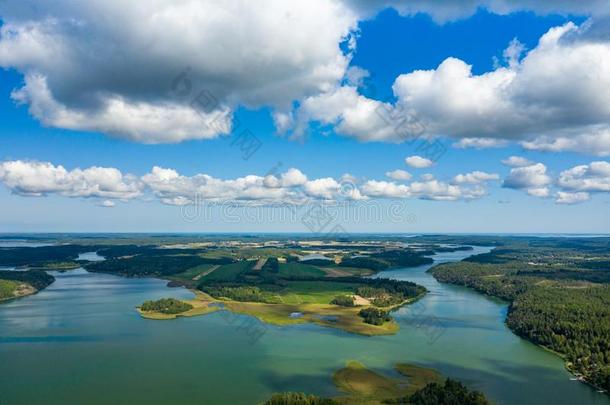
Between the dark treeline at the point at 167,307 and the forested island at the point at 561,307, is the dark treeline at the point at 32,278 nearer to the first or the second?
the dark treeline at the point at 167,307

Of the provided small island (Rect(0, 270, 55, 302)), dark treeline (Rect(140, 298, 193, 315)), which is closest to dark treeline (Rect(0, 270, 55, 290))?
small island (Rect(0, 270, 55, 302))

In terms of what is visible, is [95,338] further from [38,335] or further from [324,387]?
[324,387]

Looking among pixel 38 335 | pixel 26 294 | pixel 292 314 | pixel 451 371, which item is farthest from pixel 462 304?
pixel 26 294

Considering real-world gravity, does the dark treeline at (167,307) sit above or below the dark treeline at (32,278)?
below

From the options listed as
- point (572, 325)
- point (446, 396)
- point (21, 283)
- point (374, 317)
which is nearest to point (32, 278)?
point (21, 283)

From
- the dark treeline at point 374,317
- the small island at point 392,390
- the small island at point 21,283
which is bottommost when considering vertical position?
the small island at point 392,390

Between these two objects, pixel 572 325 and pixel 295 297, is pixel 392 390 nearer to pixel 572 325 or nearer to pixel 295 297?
pixel 572 325

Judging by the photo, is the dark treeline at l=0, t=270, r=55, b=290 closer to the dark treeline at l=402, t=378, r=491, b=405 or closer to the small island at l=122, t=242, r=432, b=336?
the small island at l=122, t=242, r=432, b=336

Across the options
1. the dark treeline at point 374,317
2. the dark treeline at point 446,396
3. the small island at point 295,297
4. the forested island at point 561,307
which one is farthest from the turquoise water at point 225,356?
the dark treeline at point 446,396
